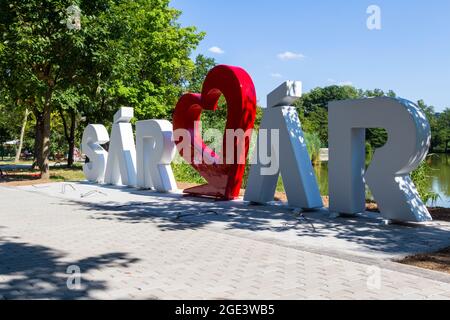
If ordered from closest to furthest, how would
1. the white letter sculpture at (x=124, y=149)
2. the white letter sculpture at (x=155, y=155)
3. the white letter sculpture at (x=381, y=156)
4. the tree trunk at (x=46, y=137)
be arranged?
the white letter sculpture at (x=381, y=156) → the white letter sculpture at (x=155, y=155) → the white letter sculpture at (x=124, y=149) → the tree trunk at (x=46, y=137)

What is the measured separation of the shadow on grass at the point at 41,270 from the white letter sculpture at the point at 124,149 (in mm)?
9154

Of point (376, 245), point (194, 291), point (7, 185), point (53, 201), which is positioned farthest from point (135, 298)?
point (7, 185)

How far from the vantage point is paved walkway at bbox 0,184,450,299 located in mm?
4988

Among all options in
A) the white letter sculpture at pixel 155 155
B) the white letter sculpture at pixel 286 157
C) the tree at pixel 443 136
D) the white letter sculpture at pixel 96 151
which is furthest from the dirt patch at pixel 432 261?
the tree at pixel 443 136

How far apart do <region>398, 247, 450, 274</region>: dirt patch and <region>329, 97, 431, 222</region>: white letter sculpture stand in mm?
2362

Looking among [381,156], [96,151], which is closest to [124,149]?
[96,151]

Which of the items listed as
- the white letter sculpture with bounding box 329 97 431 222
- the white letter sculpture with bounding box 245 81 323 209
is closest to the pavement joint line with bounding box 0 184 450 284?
the white letter sculpture with bounding box 329 97 431 222

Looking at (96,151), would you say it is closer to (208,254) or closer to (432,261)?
(208,254)

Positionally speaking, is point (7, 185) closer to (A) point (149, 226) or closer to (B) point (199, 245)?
(A) point (149, 226)

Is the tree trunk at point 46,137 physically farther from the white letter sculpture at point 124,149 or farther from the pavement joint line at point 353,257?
the pavement joint line at point 353,257

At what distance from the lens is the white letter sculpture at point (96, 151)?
18562mm

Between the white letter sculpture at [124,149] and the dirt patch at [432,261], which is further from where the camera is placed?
the white letter sculpture at [124,149]

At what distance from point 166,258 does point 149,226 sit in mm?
2768

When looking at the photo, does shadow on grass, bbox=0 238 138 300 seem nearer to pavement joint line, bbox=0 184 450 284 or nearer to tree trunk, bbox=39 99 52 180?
pavement joint line, bbox=0 184 450 284
